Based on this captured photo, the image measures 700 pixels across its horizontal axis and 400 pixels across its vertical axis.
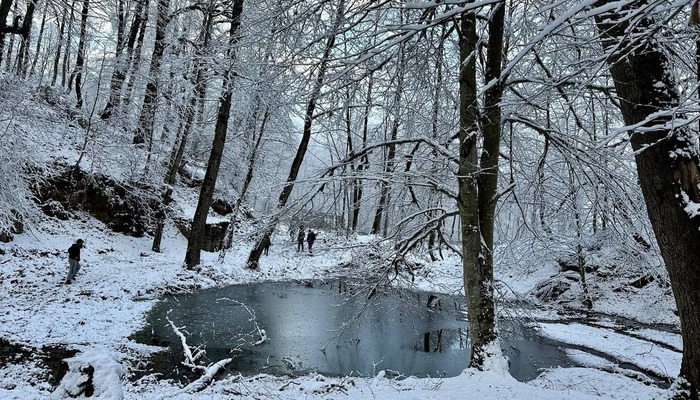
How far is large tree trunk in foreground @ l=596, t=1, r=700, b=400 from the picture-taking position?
3.25m

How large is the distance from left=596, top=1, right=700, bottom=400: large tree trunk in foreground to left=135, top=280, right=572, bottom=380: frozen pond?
339 centimetres

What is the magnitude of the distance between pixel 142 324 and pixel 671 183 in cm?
909

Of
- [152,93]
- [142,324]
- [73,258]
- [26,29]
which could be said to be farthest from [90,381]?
[152,93]

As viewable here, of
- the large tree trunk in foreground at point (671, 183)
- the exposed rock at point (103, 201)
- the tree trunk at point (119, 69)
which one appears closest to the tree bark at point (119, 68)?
the tree trunk at point (119, 69)

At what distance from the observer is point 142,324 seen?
8.58 meters

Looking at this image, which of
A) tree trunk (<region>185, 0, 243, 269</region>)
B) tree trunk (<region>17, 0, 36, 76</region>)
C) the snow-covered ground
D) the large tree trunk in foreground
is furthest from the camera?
tree trunk (<region>185, 0, 243, 269</region>)

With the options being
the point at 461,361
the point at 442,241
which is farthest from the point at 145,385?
the point at 461,361

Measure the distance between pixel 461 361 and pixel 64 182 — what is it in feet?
48.5

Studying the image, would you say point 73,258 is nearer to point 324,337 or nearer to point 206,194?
point 206,194

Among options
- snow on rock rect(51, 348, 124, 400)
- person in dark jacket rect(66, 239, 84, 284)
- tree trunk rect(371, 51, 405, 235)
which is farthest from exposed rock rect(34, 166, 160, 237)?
snow on rock rect(51, 348, 124, 400)

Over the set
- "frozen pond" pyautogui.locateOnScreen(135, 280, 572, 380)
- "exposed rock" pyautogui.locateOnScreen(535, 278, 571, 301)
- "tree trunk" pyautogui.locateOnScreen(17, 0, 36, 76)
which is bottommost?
"frozen pond" pyautogui.locateOnScreen(135, 280, 572, 380)

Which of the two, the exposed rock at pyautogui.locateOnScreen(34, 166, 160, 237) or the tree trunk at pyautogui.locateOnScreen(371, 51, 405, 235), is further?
the exposed rock at pyautogui.locateOnScreen(34, 166, 160, 237)

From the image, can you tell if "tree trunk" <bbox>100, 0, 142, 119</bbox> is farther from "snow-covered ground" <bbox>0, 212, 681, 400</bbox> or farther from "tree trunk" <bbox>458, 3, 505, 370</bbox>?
"tree trunk" <bbox>458, 3, 505, 370</bbox>

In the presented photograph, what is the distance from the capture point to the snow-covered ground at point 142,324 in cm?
464
